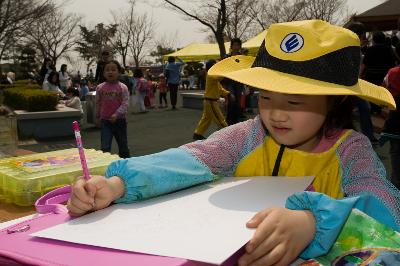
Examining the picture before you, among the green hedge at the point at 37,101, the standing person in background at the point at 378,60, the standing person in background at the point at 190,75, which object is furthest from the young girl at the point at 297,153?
the standing person in background at the point at 190,75

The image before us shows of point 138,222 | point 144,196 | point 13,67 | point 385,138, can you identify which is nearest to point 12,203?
point 144,196

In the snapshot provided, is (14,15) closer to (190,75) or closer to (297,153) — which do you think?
(297,153)

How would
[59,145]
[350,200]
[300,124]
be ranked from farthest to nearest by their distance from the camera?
1. [59,145]
2. [300,124]
3. [350,200]

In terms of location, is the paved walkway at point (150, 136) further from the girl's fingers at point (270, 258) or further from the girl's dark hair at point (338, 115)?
the girl's fingers at point (270, 258)

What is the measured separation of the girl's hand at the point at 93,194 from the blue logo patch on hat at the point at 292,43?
0.54 metres

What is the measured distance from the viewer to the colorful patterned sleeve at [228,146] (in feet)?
4.25

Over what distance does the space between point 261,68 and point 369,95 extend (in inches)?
11.2

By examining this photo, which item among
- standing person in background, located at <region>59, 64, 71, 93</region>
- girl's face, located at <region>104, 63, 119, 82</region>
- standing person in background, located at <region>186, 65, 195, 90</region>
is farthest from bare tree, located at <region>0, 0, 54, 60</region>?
standing person in background, located at <region>186, 65, 195, 90</region>

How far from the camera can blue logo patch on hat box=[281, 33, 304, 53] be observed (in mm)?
1156

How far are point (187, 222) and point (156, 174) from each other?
0.79 ft

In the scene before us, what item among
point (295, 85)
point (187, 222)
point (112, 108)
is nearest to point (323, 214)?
point (187, 222)

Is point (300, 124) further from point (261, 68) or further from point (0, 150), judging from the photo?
point (0, 150)

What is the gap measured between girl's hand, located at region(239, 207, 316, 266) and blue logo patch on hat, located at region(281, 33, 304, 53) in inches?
19.0

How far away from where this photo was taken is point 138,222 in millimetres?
919
